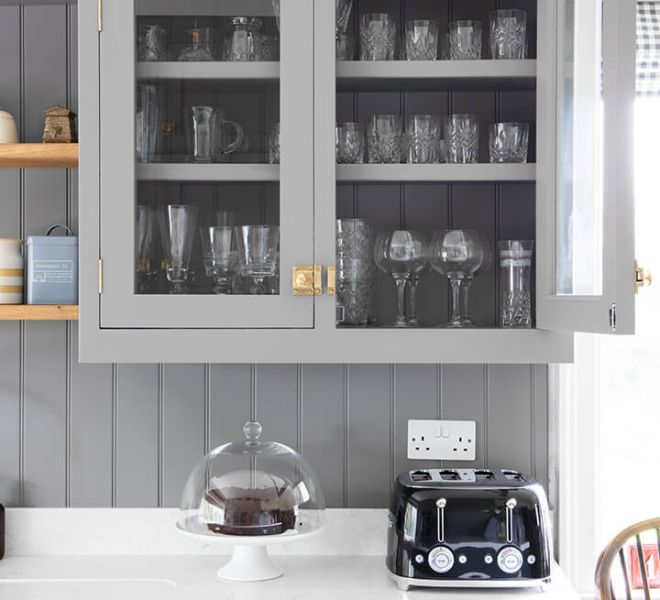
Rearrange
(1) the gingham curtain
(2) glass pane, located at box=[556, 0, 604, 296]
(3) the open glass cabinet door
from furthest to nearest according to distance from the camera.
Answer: (1) the gingham curtain → (2) glass pane, located at box=[556, 0, 604, 296] → (3) the open glass cabinet door

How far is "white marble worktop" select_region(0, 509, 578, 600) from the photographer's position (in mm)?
1762

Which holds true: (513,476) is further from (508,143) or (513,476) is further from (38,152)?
(38,152)

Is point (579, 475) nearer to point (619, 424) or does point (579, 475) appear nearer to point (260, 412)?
point (619, 424)

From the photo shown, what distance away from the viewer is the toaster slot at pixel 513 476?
1.84 metres

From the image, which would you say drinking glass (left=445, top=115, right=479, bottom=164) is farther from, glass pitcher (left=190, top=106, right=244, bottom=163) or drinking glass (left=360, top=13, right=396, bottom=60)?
glass pitcher (left=190, top=106, right=244, bottom=163)

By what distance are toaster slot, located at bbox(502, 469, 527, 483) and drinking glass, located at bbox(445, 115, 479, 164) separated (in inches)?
25.4

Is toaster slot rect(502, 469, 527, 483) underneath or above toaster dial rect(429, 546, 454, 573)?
above

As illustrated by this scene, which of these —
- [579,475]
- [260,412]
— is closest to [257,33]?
[260,412]

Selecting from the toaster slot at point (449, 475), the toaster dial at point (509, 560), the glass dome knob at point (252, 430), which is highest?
the glass dome knob at point (252, 430)

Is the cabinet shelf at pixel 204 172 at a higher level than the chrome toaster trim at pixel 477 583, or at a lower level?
higher

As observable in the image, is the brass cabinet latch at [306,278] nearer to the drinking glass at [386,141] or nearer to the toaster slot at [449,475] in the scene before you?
the drinking glass at [386,141]

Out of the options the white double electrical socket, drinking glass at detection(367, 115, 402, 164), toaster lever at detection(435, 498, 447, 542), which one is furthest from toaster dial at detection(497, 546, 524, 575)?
drinking glass at detection(367, 115, 402, 164)

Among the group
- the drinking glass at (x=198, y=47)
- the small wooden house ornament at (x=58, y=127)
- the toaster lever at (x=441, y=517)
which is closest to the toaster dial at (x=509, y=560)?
the toaster lever at (x=441, y=517)

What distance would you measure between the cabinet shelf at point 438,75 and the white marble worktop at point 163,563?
0.93m
